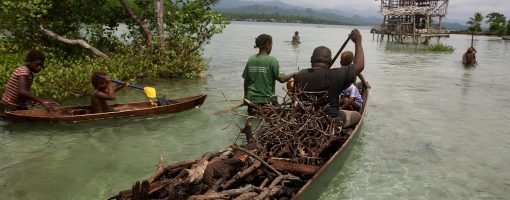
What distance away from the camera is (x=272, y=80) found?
879 cm

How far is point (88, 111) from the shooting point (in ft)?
31.3

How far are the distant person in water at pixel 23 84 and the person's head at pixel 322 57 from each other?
5702mm

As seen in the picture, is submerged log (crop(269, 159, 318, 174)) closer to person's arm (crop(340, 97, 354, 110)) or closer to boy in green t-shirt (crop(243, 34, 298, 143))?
boy in green t-shirt (crop(243, 34, 298, 143))

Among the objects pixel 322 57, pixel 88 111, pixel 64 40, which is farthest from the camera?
pixel 64 40

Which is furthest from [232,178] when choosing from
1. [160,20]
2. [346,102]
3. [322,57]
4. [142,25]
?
[142,25]

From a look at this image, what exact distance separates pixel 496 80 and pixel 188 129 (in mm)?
16220

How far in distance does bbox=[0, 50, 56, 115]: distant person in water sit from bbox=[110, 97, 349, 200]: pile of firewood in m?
5.00

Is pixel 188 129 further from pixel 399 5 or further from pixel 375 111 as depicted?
pixel 399 5

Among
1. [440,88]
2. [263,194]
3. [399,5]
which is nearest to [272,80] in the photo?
[263,194]

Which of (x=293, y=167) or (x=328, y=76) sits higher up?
(x=328, y=76)

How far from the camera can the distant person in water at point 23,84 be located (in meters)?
8.37

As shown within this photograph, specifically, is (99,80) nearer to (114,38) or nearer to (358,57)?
(358,57)

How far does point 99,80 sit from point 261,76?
360cm

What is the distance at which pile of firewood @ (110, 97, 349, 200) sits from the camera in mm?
4586
